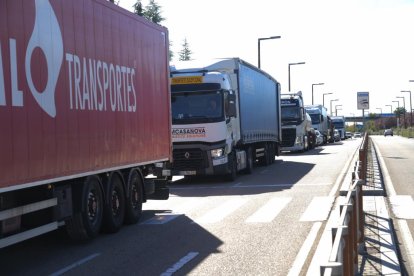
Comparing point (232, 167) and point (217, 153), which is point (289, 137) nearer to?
point (232, 167)

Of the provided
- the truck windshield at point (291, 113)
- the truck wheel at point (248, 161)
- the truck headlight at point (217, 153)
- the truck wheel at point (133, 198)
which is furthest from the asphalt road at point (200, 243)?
the truck windshield at point (291, 113)

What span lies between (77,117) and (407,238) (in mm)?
5111

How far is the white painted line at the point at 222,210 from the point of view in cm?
1105

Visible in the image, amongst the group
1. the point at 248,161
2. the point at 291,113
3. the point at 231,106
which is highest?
the point at 231,106

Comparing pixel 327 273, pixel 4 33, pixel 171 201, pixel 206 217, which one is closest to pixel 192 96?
pixel 171 201

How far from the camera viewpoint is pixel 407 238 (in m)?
8.72

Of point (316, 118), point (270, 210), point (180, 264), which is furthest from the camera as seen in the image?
point (316, 118)

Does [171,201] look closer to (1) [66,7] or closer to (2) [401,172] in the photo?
(1) [66,7]

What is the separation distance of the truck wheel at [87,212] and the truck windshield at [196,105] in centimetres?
865

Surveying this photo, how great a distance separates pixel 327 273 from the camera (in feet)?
10.4

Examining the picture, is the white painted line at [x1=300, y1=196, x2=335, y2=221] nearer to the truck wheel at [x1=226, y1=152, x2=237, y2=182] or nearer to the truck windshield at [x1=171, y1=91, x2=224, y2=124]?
the truck wheel at [x1=226, y1=152, x2=237, y2=182]

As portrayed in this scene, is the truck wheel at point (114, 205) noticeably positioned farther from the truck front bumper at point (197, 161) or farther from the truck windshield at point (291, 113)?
the truck windshield at point (291, 113)

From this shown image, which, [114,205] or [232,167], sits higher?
[114,205]

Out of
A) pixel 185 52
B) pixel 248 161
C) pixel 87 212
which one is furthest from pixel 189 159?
pixel 185 52
